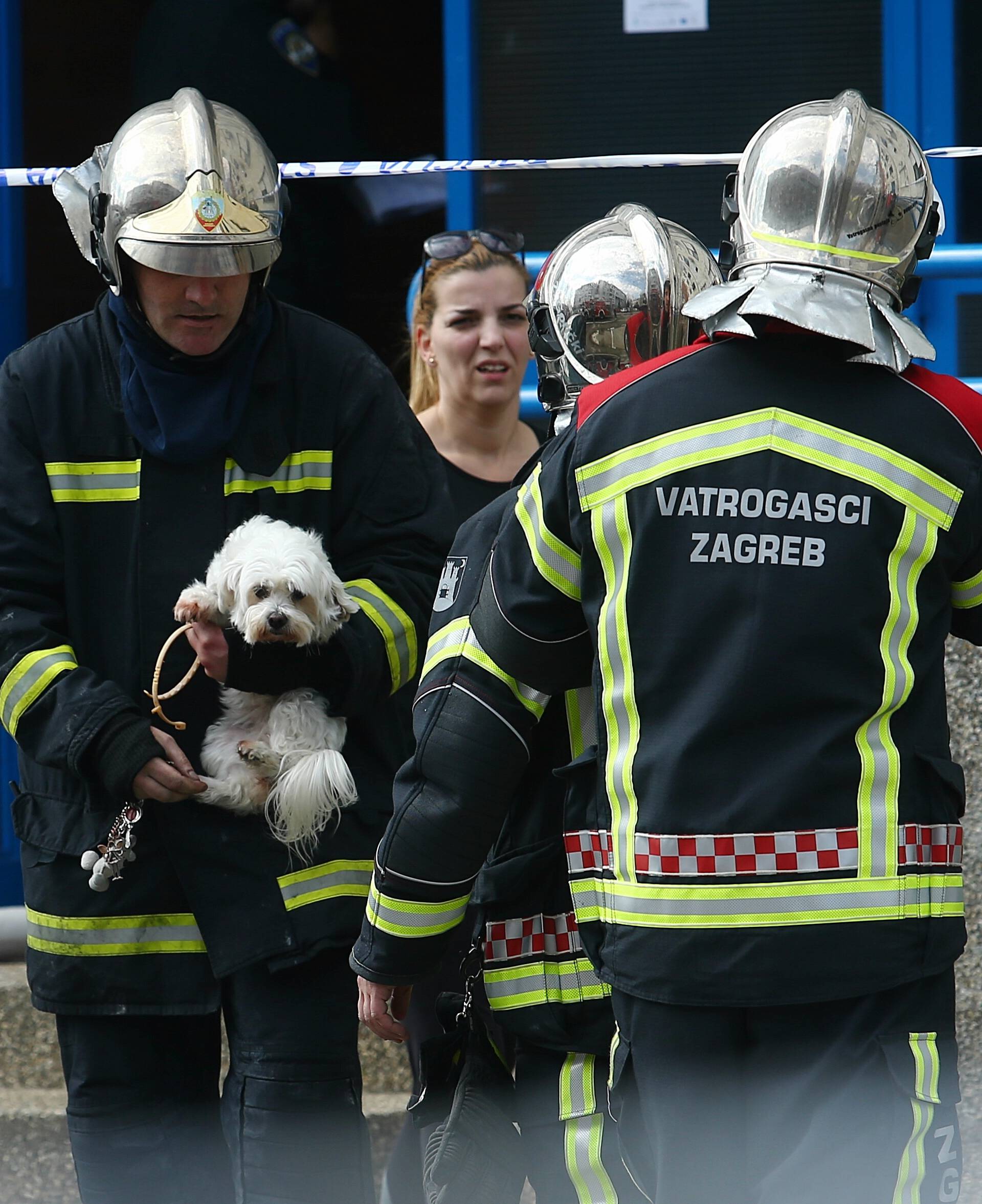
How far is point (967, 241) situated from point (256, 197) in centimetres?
269

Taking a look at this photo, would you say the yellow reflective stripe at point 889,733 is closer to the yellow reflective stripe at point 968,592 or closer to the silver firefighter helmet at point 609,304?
the yellow reflective stripe at point 968,592

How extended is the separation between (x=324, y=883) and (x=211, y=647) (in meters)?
0.48

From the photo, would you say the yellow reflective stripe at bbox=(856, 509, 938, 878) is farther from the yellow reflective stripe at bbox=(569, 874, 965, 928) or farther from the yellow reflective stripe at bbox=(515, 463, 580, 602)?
the yellow reflective stripe at bbox=(515, 463, 580, 602)

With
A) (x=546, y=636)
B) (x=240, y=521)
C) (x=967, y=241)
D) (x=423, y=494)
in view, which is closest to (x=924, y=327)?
(x=967, y=241)

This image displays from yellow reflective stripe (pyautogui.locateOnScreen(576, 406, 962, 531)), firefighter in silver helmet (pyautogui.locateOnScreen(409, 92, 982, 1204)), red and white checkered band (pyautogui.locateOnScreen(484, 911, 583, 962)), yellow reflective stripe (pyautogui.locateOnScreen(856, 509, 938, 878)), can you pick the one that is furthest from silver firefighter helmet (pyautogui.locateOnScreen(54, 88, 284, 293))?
yellow reflective stripe (pyautogui.locateOnScreen(856, 509, 938, 878))

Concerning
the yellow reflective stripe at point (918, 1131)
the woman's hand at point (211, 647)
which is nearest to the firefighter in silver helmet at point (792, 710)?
the yellow reflective stripe at point (918, 1131)

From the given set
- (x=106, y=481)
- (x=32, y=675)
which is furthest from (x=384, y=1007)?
(x=106, y=481)

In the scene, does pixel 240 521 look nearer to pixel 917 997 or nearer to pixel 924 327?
pixel 917 997

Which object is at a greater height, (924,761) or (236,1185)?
(924,761)

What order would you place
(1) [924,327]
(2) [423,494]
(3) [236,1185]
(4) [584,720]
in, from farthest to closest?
(1) [924,327], (2) [423,494], (3) [236,1185], (4) [584,720]

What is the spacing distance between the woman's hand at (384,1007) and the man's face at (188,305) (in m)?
1.21

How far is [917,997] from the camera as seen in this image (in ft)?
7.15

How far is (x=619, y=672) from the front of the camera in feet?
7.32

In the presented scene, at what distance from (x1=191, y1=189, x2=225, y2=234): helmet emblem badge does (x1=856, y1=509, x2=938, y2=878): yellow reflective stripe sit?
4.80 ft
